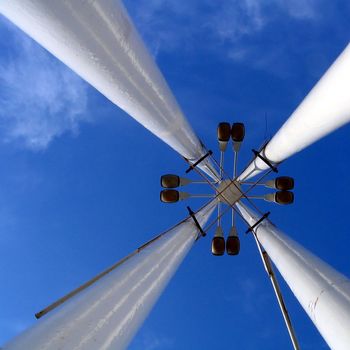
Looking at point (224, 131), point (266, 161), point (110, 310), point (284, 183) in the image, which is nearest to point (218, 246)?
point (284, 183)

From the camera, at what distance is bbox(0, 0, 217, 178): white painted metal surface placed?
5.66 m

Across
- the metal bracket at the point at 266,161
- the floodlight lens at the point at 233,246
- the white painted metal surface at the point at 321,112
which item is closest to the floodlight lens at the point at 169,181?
the floodlight lens at the point at 233,246

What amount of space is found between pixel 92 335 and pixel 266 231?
30.8ft

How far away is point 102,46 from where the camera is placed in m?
6.83

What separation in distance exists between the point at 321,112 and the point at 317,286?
136 inches

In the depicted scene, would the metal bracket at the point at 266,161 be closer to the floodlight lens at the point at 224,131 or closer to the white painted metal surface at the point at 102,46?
the floodlight lens at the point at 224,131

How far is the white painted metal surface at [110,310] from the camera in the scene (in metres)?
6.00

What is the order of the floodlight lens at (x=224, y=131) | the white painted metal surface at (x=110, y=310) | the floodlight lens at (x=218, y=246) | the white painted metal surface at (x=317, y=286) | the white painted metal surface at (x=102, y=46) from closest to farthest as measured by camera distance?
the white painted metal surface at (x=102, y=46), the white painted metal surface at (x=110, y=310), the white painted metal surface at (x=317, y=286), the floodlight lens at (x=218, y=246), the floodlight lens at (x=224, y=131)

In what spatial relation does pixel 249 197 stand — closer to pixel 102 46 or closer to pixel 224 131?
pixel 224 131

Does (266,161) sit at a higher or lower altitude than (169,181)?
lower

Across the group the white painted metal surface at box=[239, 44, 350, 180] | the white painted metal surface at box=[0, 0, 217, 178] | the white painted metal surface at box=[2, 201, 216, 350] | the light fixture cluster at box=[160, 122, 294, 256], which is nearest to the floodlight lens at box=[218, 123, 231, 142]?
the light fixture cluster at box=[160, 122, 294, 256]

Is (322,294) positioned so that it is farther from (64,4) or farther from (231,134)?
(231,134)

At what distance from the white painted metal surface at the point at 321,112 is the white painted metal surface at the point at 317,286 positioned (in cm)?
275

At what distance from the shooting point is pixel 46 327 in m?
6.25
